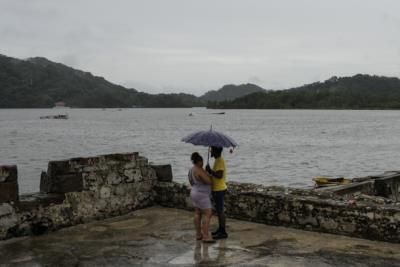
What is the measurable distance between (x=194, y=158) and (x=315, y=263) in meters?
2.24

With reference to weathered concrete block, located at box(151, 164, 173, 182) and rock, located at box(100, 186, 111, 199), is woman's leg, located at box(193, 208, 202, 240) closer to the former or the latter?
rock, located at box(100, 186, 111, 199)

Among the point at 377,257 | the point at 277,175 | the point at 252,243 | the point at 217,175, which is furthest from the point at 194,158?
the point at 277,175

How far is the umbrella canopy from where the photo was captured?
7797 millimetres

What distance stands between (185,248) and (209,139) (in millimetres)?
1545

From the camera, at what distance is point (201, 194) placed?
803 centimetres

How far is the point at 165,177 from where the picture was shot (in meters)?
10.8

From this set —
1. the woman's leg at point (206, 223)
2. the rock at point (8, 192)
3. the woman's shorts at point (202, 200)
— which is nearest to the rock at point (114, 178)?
the rock at point (8, 192)

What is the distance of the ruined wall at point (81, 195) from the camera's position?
8.53 metres

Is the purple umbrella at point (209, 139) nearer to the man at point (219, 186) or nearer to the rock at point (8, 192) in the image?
the man at point (219, 186)

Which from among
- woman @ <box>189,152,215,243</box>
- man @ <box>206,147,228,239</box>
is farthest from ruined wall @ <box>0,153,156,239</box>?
man @ <box>206,147,228,239</box>

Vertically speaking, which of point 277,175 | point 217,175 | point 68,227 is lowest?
point 277,175

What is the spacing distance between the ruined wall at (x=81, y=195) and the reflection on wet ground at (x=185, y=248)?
0.22 meters

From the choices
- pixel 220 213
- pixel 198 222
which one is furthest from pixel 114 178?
pixel 220 213

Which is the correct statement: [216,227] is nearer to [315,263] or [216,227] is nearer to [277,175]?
[315,263]
